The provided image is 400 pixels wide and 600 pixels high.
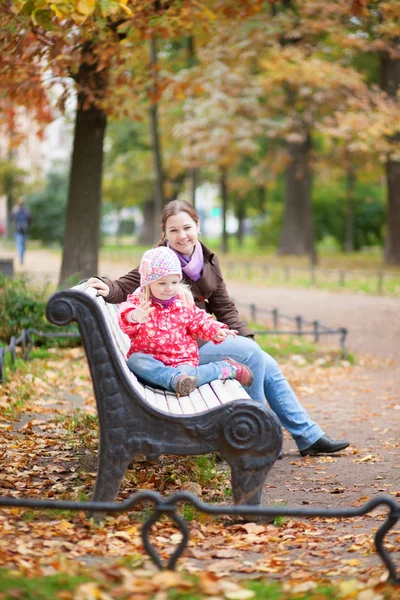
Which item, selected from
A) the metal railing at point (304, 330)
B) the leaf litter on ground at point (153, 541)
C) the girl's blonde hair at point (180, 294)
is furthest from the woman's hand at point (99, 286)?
the metal railing at point (304, 330)

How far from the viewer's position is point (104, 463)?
4.34 metres

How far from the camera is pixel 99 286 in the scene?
17.5 feet

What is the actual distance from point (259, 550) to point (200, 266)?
7.37 feet

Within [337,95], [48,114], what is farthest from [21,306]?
[337,95]

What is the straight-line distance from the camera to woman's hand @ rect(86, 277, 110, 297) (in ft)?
17.3

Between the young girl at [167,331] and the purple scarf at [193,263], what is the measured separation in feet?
1.64

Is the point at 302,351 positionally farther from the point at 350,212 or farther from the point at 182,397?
the point at 350,212

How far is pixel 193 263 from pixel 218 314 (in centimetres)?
46

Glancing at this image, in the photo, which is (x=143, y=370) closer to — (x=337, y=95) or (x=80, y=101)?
(x=80, y=101)

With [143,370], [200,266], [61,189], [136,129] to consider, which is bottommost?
[143,370]

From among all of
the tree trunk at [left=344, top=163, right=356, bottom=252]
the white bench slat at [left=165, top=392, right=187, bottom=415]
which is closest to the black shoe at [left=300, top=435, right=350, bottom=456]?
the white bench slat at [left=165, top=392, right=187, bottom=415]

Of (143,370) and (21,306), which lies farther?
(21,306)

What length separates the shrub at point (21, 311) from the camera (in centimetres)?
975

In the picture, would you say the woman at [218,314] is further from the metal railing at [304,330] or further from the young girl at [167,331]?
the metal railing at [304,330]
